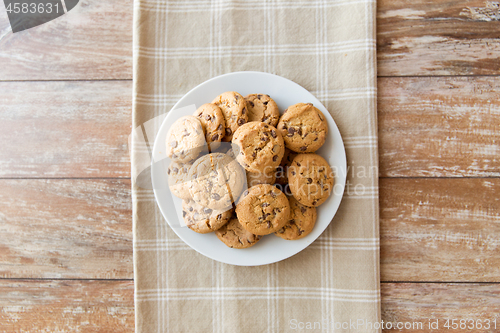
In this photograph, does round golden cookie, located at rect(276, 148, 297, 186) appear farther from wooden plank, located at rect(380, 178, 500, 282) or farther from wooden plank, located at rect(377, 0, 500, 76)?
wooden plank, located at rect(377, 0, 500, 76)

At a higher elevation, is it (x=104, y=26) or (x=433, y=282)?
(x=104, y=26)

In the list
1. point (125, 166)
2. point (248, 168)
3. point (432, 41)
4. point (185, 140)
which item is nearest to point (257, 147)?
point (248, 168)

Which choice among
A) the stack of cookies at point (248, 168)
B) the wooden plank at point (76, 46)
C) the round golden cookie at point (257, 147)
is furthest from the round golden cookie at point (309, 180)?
the wooden plank at point (76, 46)

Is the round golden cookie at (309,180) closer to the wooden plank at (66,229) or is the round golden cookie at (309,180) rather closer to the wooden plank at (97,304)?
the wooden plank at (97,304)

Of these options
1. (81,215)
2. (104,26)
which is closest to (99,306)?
(81,215)

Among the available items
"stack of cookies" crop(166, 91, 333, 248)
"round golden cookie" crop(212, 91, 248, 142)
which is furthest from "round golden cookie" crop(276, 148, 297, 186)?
"round golden cookie" crop(212, 91, 248, 142)

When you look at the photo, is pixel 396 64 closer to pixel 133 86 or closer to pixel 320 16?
pixel 320 16
